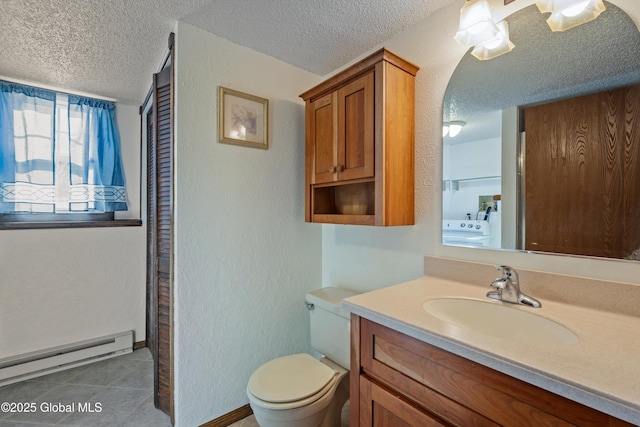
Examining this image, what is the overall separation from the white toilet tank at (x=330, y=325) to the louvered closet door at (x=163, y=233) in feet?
2.68

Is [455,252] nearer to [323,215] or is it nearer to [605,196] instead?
[605,196]

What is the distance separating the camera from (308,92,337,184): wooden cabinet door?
5.11 ft

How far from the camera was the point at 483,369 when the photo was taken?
683 mm

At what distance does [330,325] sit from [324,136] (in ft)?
3.54

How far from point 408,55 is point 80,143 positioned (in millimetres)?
2478

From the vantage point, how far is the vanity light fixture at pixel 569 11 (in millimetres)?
969

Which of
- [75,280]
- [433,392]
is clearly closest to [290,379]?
[433,392]

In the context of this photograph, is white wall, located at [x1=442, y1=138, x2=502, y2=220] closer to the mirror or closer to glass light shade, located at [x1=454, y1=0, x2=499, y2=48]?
the mirror

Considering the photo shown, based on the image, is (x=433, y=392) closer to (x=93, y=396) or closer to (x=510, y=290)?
(x=510, y=290)

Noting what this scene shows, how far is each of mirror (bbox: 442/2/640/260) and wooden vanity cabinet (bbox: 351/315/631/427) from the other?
25.2 inches

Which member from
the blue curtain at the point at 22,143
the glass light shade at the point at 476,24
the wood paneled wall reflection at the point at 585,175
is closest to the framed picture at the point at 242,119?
the glass light shade at the point at 476,24

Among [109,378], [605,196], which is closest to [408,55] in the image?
[605,196]

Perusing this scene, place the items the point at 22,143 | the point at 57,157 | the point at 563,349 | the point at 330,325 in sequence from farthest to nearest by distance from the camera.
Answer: the point at 57,157, the point at 22,143, the point at 330,325, the point at 563,349

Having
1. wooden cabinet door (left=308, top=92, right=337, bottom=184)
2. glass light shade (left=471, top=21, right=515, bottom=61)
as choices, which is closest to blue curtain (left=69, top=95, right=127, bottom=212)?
wooden cabinet door (left=308, top=92, right=337, bottom=184)
